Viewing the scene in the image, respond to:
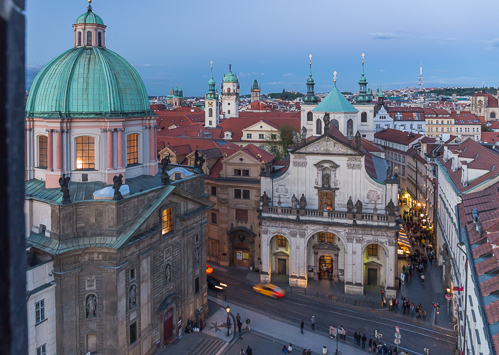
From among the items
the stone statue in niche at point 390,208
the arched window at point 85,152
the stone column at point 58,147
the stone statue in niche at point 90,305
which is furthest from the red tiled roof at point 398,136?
the stone statue in niche at point 90,305

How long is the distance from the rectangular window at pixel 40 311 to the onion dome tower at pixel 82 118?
9.12m

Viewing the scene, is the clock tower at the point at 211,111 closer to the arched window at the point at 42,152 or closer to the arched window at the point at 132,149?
the arched window at the point at 132,149

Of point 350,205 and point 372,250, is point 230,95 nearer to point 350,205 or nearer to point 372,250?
point 350,205

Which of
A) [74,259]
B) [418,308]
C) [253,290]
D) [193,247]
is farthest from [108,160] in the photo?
[418,308]

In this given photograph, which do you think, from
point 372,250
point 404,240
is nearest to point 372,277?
point 372,250

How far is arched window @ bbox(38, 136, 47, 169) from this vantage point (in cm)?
3631

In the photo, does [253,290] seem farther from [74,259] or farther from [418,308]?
[74,259]

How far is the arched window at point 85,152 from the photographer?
117 feet

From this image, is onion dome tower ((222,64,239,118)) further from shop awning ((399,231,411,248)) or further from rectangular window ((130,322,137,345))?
rectangular window ((130,322,137,345))

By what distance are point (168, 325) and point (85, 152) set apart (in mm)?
15553

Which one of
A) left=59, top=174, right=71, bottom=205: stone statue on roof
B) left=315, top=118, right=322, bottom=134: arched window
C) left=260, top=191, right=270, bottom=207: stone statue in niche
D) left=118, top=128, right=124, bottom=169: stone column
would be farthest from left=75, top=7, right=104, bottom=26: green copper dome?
left=315, top=118, right=322, bottom=134: arched window

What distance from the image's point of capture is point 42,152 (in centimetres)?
3644

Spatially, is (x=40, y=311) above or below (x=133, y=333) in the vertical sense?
above

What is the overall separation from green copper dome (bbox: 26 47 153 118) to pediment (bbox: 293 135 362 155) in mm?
21551
